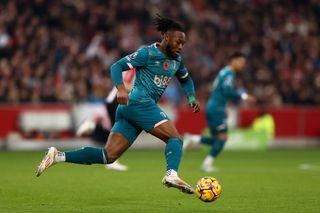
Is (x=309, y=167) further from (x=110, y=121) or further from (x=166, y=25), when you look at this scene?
(x=166, y=25)

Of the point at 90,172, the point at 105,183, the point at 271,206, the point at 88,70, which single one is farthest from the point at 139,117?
the point at 88,70

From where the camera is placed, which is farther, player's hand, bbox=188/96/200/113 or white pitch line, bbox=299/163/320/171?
white pitch line, bbox=299/163/320/171

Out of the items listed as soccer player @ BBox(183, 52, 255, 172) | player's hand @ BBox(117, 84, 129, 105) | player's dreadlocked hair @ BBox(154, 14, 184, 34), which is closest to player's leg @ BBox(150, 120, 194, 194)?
player's hand @ BBox(117, 84, 129, 105)

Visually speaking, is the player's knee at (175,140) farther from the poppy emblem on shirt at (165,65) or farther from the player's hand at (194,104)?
the poppy emblem on shirt at (165,65)

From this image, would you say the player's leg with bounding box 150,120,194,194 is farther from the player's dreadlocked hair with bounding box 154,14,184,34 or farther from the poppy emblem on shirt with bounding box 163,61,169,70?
the player's dreadlocked hair with bounding box 154,14,184,34

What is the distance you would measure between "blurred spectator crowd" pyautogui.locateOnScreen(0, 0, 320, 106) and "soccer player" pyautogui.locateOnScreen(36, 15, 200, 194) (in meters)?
11.5

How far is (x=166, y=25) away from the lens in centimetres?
948

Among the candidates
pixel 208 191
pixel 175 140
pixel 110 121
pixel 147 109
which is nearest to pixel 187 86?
pixel 147 109

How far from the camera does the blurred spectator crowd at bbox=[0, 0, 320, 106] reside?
21.8 meters

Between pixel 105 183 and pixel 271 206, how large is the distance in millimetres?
3535

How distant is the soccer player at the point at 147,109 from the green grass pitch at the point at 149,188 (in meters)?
0.54

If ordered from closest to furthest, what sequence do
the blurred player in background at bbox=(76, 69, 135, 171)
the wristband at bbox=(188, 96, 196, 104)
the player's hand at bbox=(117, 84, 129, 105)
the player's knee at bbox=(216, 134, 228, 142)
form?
the player's hand at bbox=(117, 84, 129, 105), the wristband at bbox=(188, 96, 196, 104), the blurred player in background at bbox=(76, 69, 135, 171), the player's knee at bbox=(216, 134, 228, 142)

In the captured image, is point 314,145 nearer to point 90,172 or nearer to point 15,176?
point 90,172

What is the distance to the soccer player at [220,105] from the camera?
1509 cm
